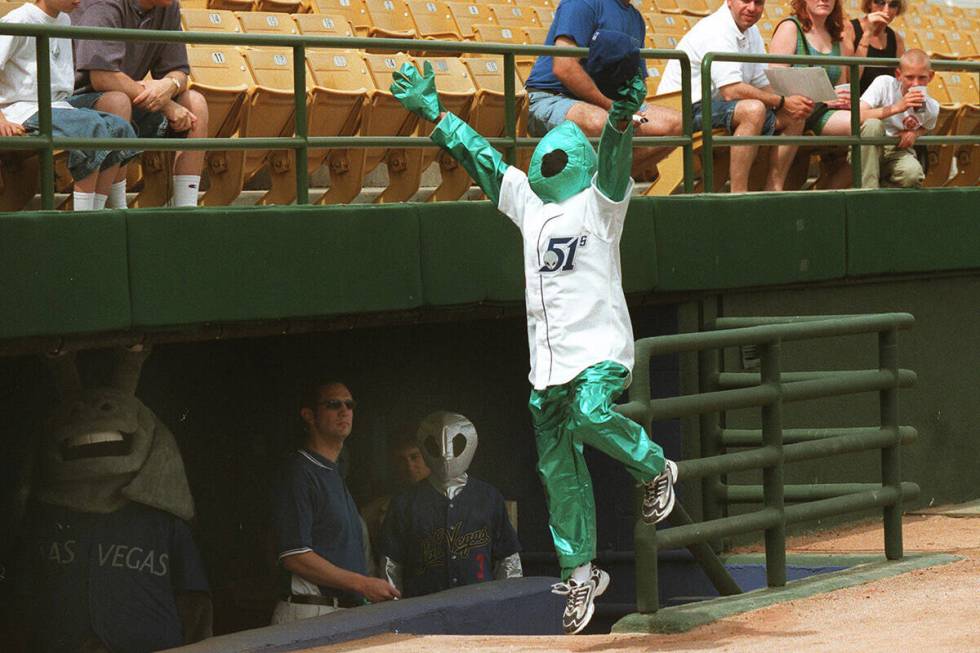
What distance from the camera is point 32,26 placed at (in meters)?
6.70

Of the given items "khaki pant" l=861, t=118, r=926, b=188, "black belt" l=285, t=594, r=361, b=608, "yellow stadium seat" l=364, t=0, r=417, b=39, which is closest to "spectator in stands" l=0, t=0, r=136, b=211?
"black belt" l=285, t=594, r=361, b=608

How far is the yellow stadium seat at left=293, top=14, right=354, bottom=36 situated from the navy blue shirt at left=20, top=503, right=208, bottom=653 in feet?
12.7

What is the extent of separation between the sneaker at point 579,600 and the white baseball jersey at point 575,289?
745mm

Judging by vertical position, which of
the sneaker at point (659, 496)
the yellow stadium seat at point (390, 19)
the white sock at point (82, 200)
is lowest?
the sneaker at point (659, 496)

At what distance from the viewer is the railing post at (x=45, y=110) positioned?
679 cm

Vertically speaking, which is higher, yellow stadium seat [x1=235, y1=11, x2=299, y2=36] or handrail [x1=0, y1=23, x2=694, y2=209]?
yellow stadium seat [x1=235, y1=11, x2=299, y2=36]

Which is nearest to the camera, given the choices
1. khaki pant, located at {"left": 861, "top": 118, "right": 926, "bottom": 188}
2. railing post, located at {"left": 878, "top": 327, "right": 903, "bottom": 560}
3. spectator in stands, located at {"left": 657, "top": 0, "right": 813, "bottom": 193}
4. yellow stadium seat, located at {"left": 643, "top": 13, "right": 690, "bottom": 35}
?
railing post, located at {"left": 878, "top": 327, "right": 903, "bottom": 560}

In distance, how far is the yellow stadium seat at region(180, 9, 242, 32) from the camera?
1026 centimetres

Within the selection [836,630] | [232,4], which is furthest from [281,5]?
[836,630]

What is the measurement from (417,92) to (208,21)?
3774 millimetres

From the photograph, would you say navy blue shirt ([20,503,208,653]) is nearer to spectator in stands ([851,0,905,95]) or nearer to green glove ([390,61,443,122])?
green glove ([390,61,443,122])

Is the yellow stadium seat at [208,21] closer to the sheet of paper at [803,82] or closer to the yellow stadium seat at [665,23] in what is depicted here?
the sheet of paper at [803,82]

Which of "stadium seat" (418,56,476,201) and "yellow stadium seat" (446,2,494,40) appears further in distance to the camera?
"yellow stadium seat" (446,2,494,40)

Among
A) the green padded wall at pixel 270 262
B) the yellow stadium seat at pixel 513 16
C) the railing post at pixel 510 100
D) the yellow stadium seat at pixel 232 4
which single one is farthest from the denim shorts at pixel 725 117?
the yellow stadium seat at pixel 513 16
